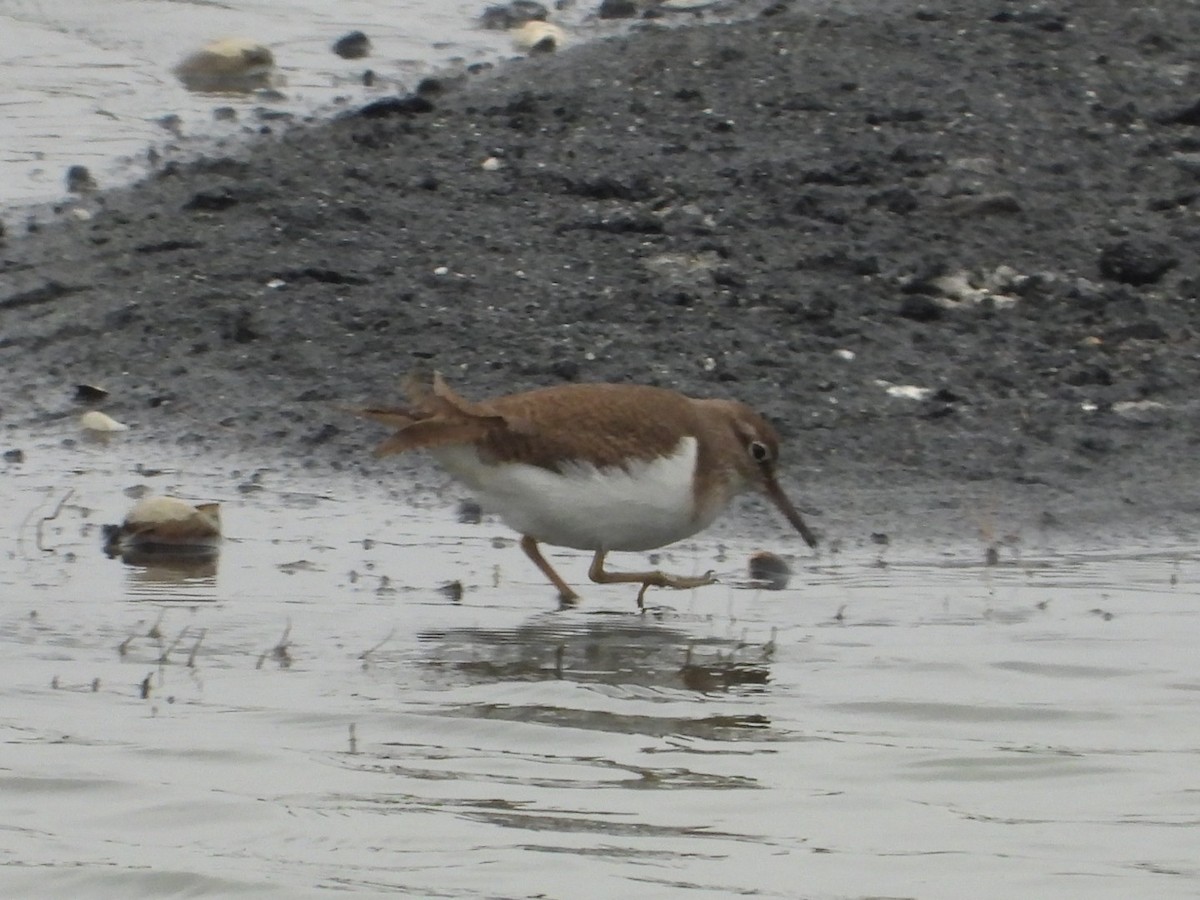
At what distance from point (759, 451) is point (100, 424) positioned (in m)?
2.51

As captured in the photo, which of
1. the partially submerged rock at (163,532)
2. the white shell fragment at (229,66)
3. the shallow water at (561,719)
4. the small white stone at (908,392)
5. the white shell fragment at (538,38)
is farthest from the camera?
the white shell fragment at (229,66)

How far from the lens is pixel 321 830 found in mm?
4645

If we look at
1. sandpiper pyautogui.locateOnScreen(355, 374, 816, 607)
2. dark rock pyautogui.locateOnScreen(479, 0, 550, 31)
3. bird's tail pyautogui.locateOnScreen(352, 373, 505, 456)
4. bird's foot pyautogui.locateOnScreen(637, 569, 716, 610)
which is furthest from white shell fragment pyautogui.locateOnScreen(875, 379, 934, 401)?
dark rock pyautogui.locateOnScreen(479, 0, 550, 31)

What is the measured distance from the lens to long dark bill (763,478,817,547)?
738 centimetres

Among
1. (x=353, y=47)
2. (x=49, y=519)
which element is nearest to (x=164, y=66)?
(x=353, y=47)

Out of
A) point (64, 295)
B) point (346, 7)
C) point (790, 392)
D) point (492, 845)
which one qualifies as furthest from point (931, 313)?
point (346, 7)

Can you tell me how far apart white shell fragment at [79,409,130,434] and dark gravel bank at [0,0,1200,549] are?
75mm

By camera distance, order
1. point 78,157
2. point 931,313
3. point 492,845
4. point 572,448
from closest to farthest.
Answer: point 492,845, point 572,448, point 931,313, point 78,157

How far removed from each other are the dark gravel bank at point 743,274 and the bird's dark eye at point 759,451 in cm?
41

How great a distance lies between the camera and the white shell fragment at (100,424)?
847 cm

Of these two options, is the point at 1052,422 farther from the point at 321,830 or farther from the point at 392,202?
the point at 321,830

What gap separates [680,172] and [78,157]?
363cm

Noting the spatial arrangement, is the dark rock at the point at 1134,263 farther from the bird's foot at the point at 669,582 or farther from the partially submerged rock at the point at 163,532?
the partially submerged rock at the point at 163,532

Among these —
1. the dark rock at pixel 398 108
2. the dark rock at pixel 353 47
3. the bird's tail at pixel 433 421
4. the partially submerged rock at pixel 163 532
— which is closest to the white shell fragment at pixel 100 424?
the partially submerged rock at pixel 163 532
